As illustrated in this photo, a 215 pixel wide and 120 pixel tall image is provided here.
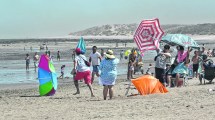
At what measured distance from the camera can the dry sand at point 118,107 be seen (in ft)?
33.9

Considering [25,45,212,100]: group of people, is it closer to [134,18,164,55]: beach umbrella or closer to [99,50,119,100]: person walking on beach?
[99,50,119,100]: person walking on beach

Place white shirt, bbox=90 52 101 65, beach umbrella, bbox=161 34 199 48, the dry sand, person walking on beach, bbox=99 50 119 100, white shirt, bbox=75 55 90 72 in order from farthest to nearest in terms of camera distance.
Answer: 1. white shirt, bbox=90 52 101 65
2. beach umbrella, bbox=161 34 199 48
3. white shirt, bbox=75 55 90 72
4. person walking on beach, bbox=99 50 119 100
5. the dry sand

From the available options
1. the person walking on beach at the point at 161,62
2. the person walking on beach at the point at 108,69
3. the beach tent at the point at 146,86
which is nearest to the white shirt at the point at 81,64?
the person walking on beach at the point at 108,69

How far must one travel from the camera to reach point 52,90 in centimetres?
1536

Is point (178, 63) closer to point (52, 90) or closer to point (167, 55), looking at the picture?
point (167, 55)

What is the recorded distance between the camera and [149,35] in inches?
572

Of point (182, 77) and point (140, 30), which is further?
point (182, 77)

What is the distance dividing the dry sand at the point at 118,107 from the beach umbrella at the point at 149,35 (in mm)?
1466

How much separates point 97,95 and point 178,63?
111 inches

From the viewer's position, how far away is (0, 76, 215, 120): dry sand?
10320 millimetres

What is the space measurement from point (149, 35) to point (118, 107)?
Result: 3.61 m

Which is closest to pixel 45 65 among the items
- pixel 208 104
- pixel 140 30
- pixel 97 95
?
pixel 97 95

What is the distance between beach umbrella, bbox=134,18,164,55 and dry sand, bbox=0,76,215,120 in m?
1.47

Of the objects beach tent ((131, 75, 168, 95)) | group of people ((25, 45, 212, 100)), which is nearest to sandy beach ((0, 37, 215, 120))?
beach tent ((131, 75, 168, 95))
